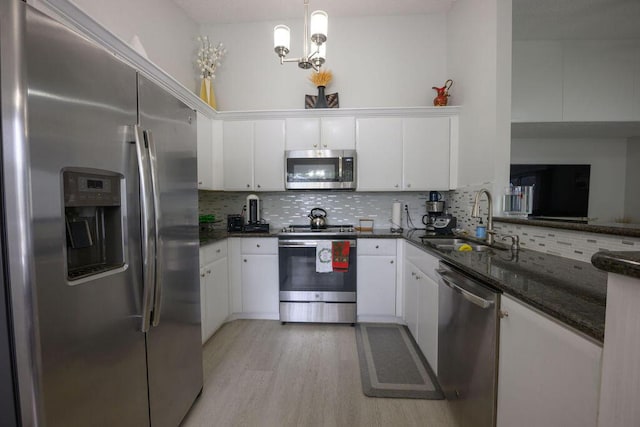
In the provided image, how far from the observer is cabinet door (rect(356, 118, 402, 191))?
2797 mm

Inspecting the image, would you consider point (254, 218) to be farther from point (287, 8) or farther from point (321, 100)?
point (287, 8)

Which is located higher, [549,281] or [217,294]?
[549,281]

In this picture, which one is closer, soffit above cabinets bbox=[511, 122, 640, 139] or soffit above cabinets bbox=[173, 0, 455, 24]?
soffit above cabinets bbox=[173, 0, 455, 24]

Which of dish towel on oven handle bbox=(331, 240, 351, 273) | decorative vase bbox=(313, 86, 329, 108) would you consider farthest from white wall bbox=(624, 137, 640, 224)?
decorative vase bbox=(313, 86, 329, 108)

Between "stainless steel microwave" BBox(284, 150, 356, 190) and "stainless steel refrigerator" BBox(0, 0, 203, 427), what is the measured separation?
1501 mm

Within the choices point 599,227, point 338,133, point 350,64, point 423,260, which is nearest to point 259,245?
point 338,133

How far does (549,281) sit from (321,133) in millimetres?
2305

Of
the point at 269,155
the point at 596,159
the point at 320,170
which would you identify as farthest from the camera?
the point at 596,159

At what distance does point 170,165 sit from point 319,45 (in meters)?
1.13

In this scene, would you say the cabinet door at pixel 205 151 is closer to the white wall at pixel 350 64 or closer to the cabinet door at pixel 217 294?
the white wall at pixel 350 64

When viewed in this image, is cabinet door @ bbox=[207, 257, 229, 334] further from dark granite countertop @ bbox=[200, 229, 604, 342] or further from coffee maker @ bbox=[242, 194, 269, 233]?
dark granite countertop @ bbox=[200, 229, 604, 342]

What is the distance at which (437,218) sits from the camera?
8.77ft

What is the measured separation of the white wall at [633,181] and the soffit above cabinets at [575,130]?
147 millimetres

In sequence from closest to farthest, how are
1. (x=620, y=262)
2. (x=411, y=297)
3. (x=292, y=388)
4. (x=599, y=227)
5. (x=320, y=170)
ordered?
(x=620, y=262) → (x=599, y=227) → (x=292, y=388) → (x=411, y=297) → (x=320, y=170)
